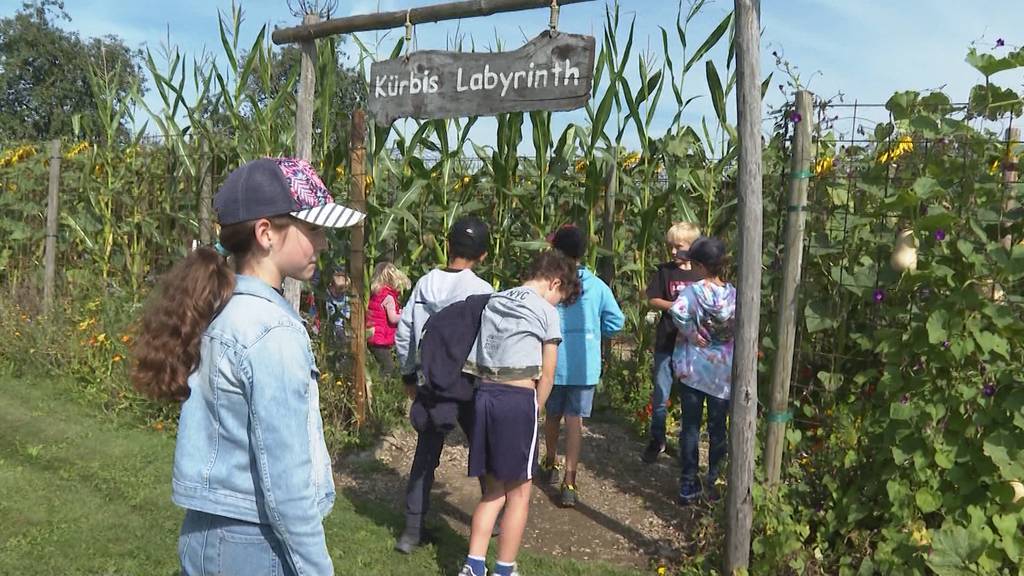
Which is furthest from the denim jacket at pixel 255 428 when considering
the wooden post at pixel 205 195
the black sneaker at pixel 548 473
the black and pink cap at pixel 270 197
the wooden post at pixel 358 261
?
the wooden post at pixel 205 195

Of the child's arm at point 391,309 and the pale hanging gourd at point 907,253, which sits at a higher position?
the pale hanging gourd at point 907,253

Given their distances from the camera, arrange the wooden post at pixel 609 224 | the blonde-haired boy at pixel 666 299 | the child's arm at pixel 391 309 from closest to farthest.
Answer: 1. the blonde-haired boy at pixel 666 299
2. the child's arm at pixel 391 309
3. the wooden post at pixel 609 224

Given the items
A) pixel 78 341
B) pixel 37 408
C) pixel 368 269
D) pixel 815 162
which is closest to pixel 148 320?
pixel 815 162

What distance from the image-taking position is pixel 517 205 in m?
6.74

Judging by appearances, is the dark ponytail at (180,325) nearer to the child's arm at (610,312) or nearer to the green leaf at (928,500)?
the green leaf at (928,500)

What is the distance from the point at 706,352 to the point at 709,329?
14 cm

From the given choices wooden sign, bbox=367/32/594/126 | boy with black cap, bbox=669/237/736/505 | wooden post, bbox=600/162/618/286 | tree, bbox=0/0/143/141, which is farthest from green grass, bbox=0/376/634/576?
tree, bbox=0/0/143/141

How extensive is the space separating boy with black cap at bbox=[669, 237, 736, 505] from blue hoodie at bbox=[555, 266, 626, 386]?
1.43 feet

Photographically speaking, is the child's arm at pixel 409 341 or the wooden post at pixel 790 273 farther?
the child's arm at pixel 409 341

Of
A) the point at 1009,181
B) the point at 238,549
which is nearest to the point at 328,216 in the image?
the point at 238,549

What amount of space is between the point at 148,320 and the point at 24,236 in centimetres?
825

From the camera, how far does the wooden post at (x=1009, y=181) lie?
3148 mm

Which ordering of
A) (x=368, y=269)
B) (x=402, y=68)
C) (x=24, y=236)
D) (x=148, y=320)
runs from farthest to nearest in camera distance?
(x=24, y=236) → (x=368, y=269) → (x=402, y=68) → (x=148, y=320)

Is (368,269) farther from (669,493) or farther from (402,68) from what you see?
(669,493)
